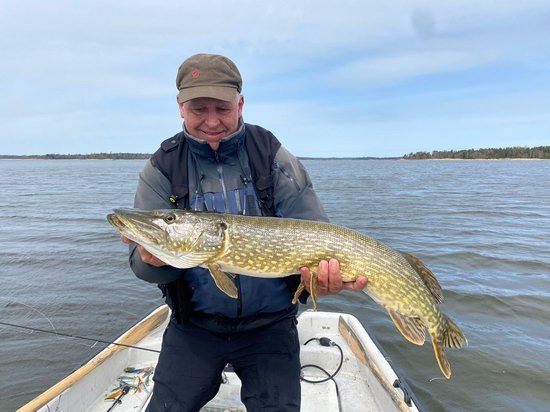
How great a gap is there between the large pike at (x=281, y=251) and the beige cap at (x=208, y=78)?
792 mm

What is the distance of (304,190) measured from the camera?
2.94 metres

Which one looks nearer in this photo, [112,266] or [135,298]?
[135,298]

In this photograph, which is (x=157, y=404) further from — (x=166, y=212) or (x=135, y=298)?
(x=135, y=298)

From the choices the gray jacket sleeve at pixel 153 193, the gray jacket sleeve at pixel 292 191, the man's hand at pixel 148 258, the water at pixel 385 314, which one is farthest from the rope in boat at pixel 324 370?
the man's hand at pixel 148 258

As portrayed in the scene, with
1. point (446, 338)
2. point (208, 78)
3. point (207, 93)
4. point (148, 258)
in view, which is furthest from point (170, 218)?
point (446, 338)

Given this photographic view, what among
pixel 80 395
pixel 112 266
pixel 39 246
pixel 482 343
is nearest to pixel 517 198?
pixel 482 343

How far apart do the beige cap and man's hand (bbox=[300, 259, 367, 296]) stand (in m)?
1.27

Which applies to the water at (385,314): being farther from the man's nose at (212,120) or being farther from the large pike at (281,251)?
the man's nose at (212,120)

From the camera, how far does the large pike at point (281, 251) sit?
2.56 m

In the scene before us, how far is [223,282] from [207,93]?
1221 millimetres

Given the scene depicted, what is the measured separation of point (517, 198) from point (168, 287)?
25146 mm

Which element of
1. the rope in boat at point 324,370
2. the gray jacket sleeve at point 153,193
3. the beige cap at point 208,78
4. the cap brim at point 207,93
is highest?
the beige cap at point 208,78

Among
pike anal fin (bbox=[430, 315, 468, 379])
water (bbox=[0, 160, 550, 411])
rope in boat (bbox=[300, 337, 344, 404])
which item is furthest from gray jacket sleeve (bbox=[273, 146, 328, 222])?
water (bbox=[0, 160, 550, 411])

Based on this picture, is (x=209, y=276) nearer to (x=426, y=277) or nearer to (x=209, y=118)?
(x=209, y=118)
